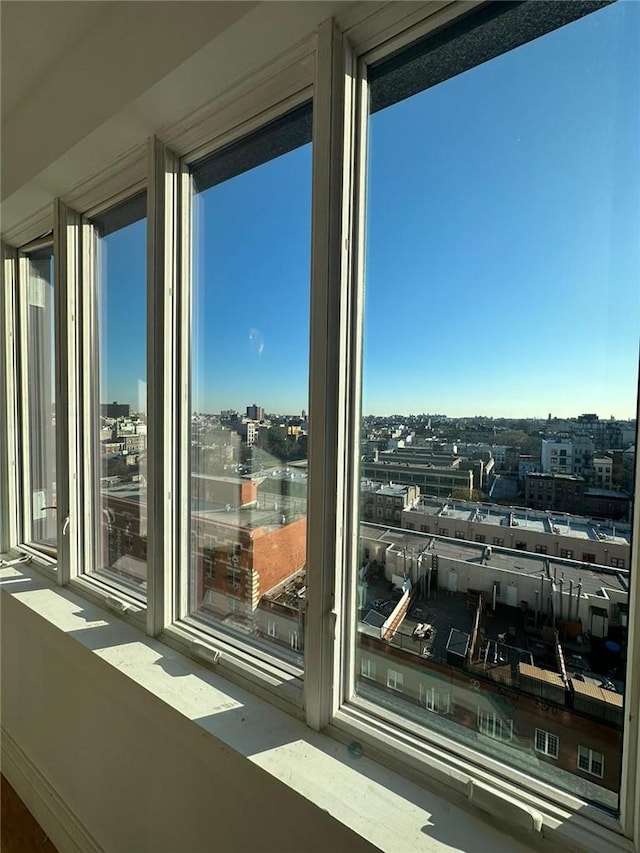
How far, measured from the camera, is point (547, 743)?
0.72 m

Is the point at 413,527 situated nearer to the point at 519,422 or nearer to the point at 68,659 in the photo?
the point at 519,422

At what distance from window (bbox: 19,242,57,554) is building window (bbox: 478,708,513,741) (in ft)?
6.57

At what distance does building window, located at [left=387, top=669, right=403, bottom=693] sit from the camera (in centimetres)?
89

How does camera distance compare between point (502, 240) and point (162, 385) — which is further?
point (162, 385)

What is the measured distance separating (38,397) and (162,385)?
3.98 ft

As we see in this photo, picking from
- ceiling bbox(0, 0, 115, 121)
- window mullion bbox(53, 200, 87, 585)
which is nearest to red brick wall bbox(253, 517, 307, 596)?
window mullion bbox(53, 200, 87, 585)

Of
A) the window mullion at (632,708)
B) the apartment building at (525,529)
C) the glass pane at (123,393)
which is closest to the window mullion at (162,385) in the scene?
the glass pane at (123,393)

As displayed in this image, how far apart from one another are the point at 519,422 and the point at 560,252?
31cm

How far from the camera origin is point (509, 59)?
30.4 inches

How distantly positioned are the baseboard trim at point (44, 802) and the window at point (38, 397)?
829mm

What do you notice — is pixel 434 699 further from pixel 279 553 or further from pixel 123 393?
pixel 123 393

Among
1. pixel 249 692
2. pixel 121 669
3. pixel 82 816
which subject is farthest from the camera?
pixel 82 816

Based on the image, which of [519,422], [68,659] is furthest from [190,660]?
[519,422]

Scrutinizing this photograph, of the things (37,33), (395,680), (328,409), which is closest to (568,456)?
(328,409)
